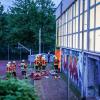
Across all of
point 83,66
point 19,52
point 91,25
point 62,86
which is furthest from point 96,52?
point 19,52

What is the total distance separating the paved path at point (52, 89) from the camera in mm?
24078

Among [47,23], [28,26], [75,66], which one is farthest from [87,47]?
[47,23]

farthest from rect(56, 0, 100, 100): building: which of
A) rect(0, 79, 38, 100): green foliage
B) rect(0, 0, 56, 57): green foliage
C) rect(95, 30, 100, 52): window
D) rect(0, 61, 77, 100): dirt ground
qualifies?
rect(0, 0, 56, 57): green foliage

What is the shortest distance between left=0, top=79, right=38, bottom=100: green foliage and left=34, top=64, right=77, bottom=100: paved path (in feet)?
41.5

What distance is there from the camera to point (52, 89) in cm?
2814

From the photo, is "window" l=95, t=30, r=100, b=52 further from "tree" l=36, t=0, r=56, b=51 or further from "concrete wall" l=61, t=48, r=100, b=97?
"tree" l=36, t=0, r=56, b=51

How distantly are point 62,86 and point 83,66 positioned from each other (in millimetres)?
6074

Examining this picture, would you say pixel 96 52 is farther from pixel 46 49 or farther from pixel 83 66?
pixel 46 49

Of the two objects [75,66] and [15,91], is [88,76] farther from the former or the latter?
[15,91]

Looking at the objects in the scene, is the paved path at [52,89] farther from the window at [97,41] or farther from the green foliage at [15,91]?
the green foliage at [15,91]

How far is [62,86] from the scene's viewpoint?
98.1ft

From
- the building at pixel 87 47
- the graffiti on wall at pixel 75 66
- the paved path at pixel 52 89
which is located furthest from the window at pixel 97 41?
the graffiti on wall at pixel 75 66

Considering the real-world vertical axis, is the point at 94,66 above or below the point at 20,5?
below

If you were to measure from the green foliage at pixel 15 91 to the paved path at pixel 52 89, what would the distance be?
12640mm
